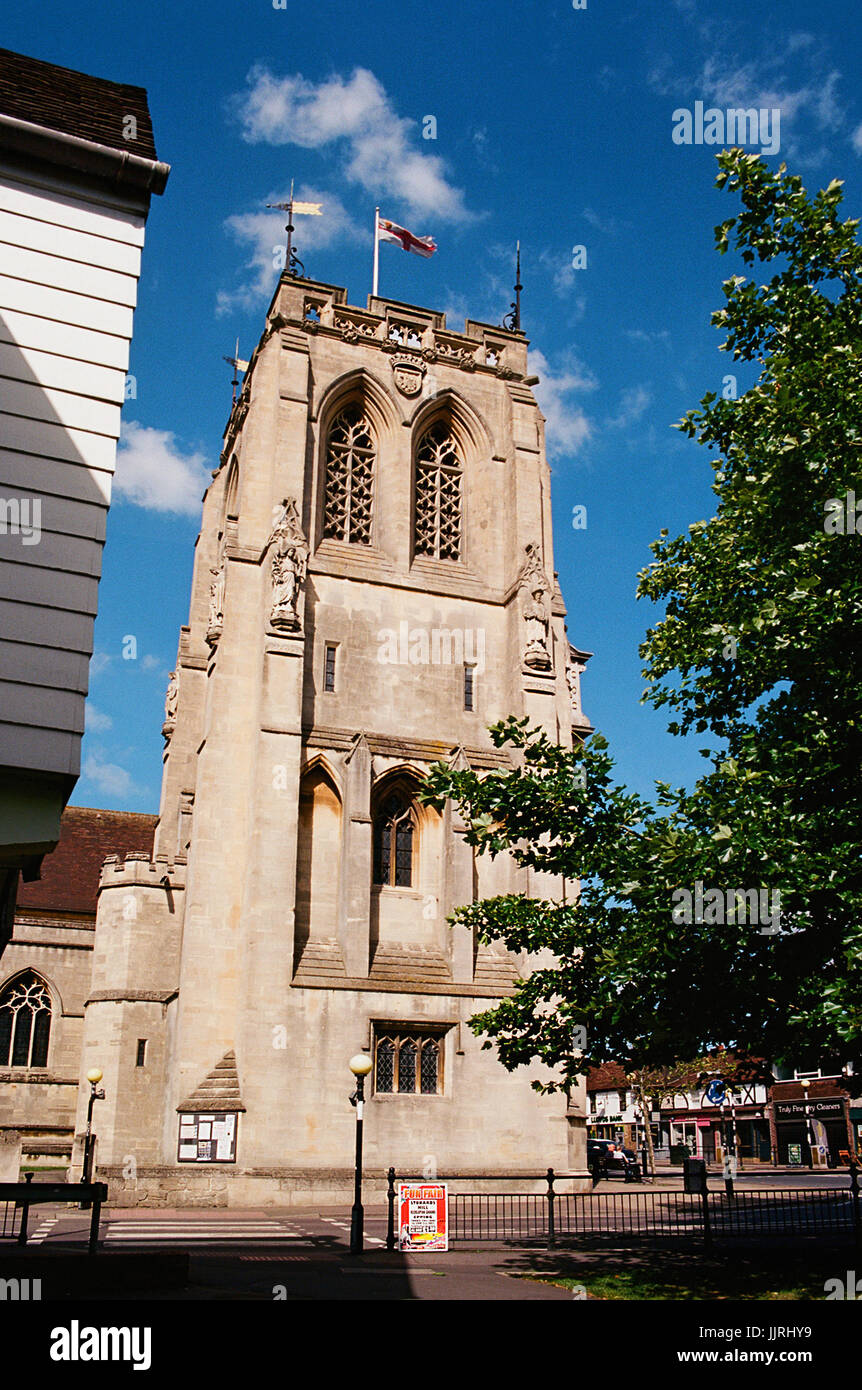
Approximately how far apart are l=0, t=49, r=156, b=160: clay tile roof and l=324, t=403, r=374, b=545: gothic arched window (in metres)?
21.1

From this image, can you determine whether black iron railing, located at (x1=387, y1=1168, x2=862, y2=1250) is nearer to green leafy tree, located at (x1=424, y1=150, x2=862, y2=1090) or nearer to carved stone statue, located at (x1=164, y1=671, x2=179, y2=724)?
green leafy tree, located at (x1=424, y1=150, x2=862, y2=1090)

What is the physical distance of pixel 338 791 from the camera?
2867 cm

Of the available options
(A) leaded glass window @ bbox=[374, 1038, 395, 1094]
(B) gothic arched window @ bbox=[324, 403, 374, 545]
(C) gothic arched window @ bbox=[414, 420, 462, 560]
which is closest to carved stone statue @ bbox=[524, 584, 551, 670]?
(C) gothic arched window @ bbox=[414, 420, 462, 560]

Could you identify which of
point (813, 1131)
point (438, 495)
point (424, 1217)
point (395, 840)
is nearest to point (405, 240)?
point (438, 495)

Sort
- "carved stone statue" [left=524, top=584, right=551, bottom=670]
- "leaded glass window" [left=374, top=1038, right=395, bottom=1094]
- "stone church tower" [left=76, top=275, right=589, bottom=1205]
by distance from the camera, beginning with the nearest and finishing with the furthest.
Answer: "stone church tower" [left=76, top=275, right=589, bottom=1205], "leaded glass window" [left=374, top=1038, right=395, bottom=1094], "carved stone statue" [left=524, top=584, right=551, bottom=670]

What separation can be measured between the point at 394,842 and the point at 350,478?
34.7 ft

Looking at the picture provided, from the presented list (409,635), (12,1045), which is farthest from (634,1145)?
(409,635)

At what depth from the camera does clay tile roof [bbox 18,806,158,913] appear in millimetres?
38594

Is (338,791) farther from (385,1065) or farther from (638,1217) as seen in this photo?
(638,1217)

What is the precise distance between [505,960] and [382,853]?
4047 millimetres

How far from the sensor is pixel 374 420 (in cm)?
3375

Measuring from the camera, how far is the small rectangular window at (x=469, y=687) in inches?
1243

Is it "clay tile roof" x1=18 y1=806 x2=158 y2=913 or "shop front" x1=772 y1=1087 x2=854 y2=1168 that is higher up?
"clay tile roof" x1=18 y1=806 x2=158 y2=913

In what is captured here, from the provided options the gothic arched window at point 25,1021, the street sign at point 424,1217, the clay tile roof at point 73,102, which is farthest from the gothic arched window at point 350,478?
the clay tile roof at point 73,102
